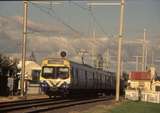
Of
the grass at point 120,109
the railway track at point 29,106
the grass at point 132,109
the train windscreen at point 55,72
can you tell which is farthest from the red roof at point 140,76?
the railway track at point 29,106

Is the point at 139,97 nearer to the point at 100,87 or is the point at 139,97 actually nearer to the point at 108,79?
the point at 100,87

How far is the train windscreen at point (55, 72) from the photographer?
136 ft

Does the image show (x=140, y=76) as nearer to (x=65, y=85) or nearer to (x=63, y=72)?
(x=63, y=72)

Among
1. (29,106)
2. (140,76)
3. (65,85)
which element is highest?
(65,85)

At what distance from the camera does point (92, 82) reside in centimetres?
5322

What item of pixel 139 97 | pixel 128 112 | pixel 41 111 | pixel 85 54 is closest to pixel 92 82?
pixel 139 97

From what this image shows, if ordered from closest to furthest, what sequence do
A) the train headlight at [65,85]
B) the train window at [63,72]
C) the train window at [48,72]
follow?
the train headlight at [65,85], the train window at [63,72], the train window at [48,72]

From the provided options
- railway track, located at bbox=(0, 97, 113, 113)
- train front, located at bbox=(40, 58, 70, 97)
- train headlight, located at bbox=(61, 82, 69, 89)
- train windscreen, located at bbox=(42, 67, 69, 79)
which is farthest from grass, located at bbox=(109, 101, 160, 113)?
train windscreen, located at bbox=(42, 67, 69, 79)

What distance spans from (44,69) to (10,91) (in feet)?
19.2

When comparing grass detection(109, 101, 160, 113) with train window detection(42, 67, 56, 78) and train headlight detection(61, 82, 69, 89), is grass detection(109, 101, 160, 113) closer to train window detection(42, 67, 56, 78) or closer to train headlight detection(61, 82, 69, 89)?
train headlight detection(61, 82, 69, 89)

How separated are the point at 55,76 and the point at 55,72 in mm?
309

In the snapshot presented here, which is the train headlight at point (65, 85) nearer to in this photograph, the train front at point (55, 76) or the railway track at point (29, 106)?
the train front at point (55, 76)

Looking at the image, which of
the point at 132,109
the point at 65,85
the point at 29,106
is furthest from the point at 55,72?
the point at 29,106

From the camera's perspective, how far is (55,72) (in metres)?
41.7
